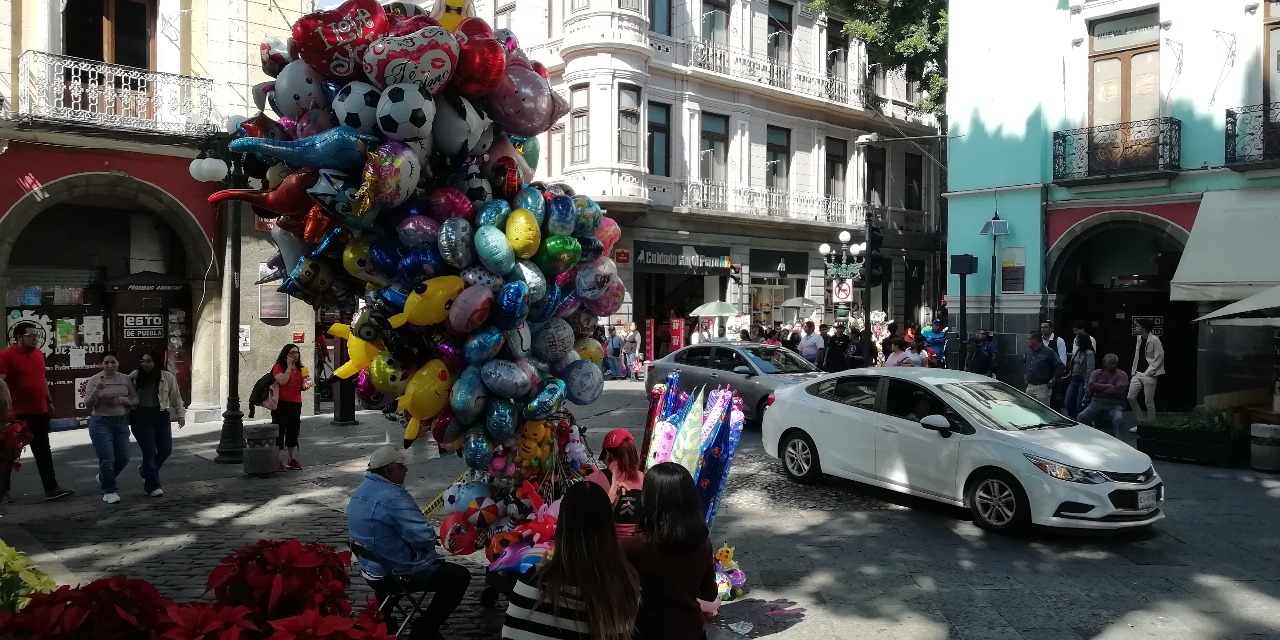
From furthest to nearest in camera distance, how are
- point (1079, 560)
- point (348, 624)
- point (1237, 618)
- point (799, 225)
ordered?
point (799, 225), point (1079, 560), point (1237, 618), point (348, 624)

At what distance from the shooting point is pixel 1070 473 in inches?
311

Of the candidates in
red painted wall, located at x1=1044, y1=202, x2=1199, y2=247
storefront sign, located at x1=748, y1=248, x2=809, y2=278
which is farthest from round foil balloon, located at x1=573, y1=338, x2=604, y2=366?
storefront sign, located at x1=748, y1=248, x2=809, y2=278

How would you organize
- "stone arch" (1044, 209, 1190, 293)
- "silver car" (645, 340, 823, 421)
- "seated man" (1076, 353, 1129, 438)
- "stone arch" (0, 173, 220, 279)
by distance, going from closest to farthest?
"seated man" (1076, 353, 1129, 438)
"stone arch" (0, 173, 220, 279)
"silver car" (645, 340, 823, 421)
"stone arch" (1044, 209, 1190, 293)

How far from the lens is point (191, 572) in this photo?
707 cm

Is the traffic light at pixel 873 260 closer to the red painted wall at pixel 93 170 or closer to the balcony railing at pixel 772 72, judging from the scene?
the red painted wall at pixel 93 170

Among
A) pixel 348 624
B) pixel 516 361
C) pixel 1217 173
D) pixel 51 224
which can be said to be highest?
pixel 1217 173

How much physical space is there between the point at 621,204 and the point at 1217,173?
544 inches

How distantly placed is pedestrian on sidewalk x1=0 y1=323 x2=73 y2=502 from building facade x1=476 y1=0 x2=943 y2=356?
1650cm

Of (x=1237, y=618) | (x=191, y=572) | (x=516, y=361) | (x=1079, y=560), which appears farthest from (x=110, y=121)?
(x=1237, y=618)

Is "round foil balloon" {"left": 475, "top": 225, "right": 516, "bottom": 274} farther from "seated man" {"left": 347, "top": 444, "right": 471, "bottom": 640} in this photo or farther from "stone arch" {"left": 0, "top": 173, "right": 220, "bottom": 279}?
"stone arch" {"left": 0, "top": 173, "right": 220, "bottom": 279}

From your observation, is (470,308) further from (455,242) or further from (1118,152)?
(1118,152)

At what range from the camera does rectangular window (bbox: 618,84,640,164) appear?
24.7m

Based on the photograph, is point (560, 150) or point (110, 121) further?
point (560, 150)

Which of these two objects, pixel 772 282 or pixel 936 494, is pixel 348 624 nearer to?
pixel 936 494
